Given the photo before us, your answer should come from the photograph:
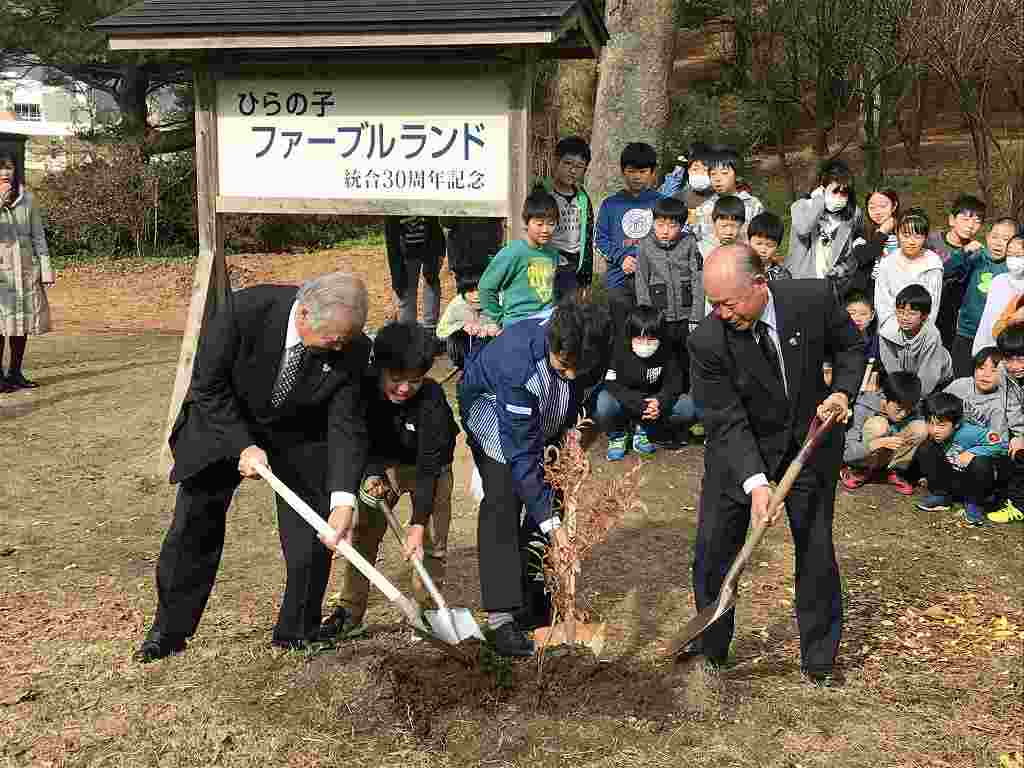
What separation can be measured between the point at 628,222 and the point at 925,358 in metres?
2.13

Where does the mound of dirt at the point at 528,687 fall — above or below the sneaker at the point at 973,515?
below

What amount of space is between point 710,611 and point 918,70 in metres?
13.6

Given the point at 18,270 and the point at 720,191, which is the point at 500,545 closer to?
the point at 720,191

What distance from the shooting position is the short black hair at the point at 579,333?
3.97m

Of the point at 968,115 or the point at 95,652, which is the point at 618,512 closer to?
the point at 95,652

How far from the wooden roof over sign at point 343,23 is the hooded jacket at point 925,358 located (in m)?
2.87

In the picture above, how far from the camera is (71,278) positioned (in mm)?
18453

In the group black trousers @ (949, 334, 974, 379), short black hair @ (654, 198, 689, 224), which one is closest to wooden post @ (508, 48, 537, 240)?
short black hair @ (654, 198, 689, 224)

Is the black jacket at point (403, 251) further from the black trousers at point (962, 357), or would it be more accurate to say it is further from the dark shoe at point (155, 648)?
the dark shoe at point (155, 648)

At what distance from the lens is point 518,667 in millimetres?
4480

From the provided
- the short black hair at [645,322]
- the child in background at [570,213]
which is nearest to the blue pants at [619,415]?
Result: the short black hair at [645,322]

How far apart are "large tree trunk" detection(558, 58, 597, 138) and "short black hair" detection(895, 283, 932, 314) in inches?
410

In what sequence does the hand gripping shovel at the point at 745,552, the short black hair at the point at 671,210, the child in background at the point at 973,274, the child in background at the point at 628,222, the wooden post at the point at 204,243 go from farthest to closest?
the child in background at the point at 973,274, the child in background at the point at 628,222, the short black hair at the point at 671,210, the wooden post at the point at 204,243, the hand gripping shovel at the point at 745,552

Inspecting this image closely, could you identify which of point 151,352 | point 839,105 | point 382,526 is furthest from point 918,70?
point 382,526
